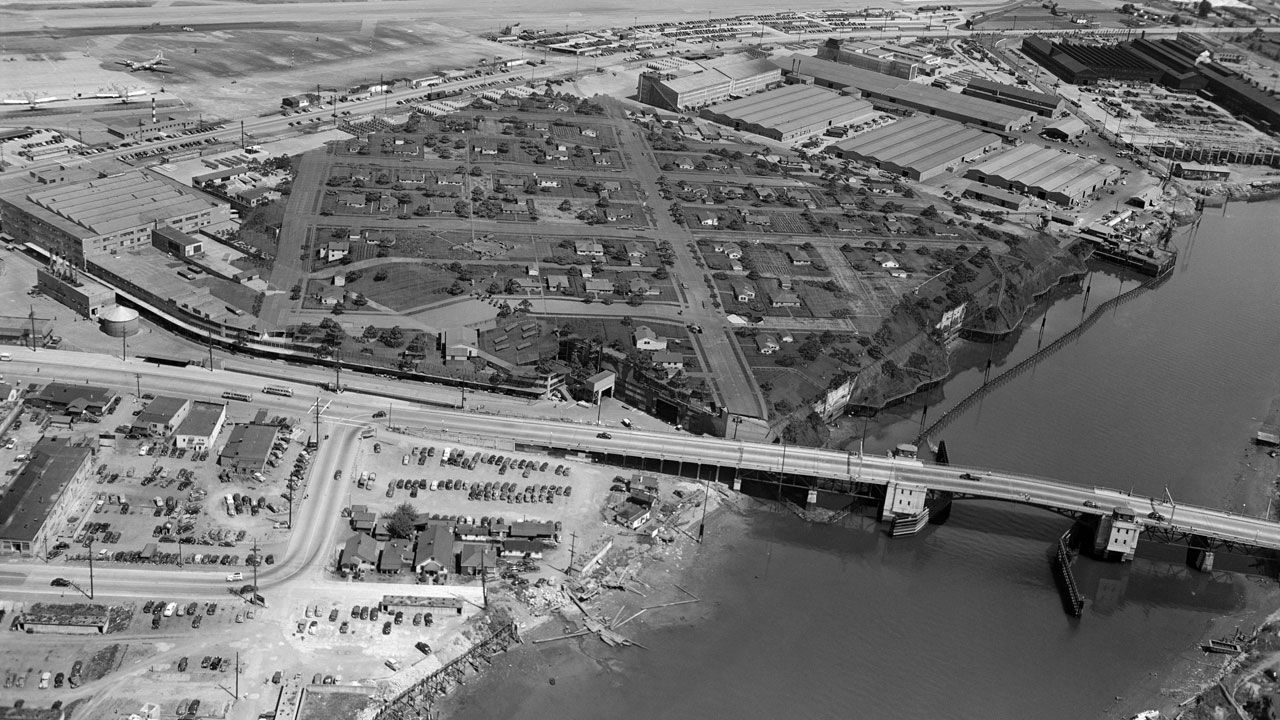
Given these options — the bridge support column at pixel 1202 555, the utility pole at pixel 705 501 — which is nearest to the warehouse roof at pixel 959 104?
the bridge support column at pixel 1202 555

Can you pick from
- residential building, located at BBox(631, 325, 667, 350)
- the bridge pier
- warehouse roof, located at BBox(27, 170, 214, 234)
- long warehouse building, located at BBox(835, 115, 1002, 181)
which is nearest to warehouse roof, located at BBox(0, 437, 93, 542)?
warehouse roof, located at BBox(27, 170, 214, 234)

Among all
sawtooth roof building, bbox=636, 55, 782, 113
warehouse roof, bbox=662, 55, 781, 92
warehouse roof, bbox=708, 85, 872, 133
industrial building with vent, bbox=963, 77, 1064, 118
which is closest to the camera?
warehouse roof, bbox=708, 85, 872, 133

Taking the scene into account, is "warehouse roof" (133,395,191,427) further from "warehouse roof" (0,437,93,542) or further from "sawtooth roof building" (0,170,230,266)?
"sawtooth roof building" (0,170,230,266)

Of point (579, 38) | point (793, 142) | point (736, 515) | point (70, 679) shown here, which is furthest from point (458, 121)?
point (70, 679)

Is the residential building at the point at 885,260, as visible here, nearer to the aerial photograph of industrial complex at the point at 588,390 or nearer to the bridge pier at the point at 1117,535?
the aerial photograph of industrial complex at the point at 588,390

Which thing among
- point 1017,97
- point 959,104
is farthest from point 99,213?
point 1017,97
